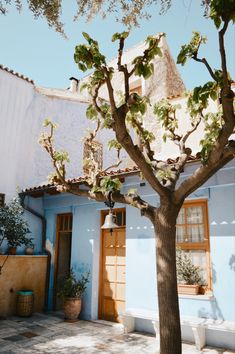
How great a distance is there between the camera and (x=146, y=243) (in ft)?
24.8

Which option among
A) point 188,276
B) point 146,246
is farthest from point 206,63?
point 146,246

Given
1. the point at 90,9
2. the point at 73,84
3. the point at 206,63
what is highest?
the point at 73,84

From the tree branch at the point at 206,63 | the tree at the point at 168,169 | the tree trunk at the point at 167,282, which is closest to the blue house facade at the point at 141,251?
the tree at the point at 168,169

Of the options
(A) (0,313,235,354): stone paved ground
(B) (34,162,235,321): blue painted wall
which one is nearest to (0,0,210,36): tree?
(B) (34,162,235,321): blue painted wall

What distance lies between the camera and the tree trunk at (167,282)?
3287mm

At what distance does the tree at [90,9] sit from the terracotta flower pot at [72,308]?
680 centimetres

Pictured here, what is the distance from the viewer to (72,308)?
26.6ft

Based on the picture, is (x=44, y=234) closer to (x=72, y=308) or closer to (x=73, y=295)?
(x=73, y=295)

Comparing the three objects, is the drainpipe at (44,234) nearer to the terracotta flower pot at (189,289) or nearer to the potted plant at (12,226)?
the potted plant at (12,226)

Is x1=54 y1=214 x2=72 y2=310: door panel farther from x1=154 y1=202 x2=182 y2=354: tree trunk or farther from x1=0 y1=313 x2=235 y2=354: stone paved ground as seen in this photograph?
x1=154 y1=202 x2=182 y2=354: tree trunk

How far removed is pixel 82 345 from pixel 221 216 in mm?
4041

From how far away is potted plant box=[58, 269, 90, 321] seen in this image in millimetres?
8103

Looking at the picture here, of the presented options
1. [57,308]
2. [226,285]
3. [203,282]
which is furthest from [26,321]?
[226,285]

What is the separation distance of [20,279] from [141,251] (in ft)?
13.3
